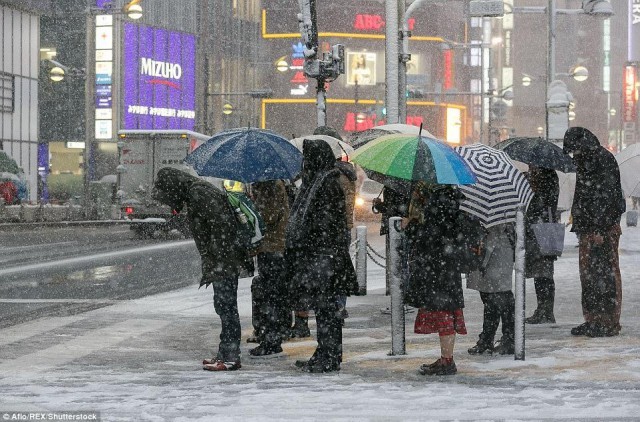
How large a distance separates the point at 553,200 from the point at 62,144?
60.2m

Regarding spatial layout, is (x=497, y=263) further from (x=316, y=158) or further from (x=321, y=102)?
(x=321, y=102)

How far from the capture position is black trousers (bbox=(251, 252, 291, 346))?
1084cm

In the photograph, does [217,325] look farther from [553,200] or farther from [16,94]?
[16,94]

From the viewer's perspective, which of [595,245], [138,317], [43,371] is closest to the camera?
[43,371]

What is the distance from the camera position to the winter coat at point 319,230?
31.3 feet

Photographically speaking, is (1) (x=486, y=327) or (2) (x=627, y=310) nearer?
(1) (x=486, y=327)

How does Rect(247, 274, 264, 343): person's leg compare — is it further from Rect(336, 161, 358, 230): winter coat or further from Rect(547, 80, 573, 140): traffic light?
Rect(547, 80, 573, 140): traffic light

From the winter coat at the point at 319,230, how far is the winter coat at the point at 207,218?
49cm

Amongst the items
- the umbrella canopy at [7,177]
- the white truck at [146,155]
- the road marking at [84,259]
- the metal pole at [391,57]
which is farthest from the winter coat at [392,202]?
the umbrella canopy at [7,177]

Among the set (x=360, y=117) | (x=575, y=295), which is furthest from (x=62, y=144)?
(x=575, y=295)

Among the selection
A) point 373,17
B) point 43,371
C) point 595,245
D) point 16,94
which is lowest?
point 43,371

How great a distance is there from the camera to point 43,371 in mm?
9602

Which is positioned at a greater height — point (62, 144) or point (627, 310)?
point (62, 144)

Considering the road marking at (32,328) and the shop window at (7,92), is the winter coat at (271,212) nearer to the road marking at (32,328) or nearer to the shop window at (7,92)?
the road marking at (32,328)
